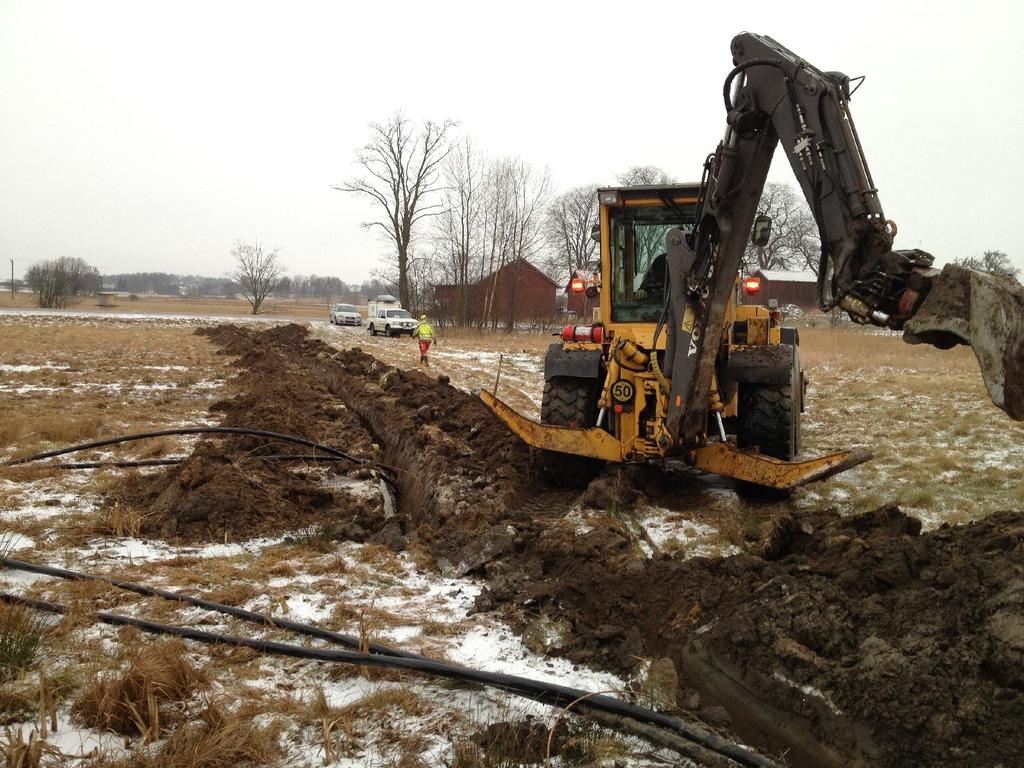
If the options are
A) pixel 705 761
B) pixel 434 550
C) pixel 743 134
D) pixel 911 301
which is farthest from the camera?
pixel 434 550

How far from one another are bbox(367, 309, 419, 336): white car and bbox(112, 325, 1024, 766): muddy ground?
91.0 ft

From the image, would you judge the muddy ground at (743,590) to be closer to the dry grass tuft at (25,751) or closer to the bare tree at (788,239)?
the dry grass tuft at (25,751)

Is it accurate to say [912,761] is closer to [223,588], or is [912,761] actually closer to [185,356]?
[223,588]

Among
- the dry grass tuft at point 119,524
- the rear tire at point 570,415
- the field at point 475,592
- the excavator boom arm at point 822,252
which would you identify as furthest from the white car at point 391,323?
the excavator boom arm at point 822,252

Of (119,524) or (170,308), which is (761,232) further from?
(170,308)

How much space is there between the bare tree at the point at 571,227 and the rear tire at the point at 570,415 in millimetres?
43951

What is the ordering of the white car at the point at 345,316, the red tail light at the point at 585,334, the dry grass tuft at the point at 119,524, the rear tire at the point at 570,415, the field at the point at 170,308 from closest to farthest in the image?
the dry grass tuft at the point at 119,524, the rear tire at the point at 570,415, the red tail light at the point at 585,334, the white car at the point at 345,316, the field at the point at 170,308

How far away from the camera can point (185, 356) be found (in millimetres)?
21109

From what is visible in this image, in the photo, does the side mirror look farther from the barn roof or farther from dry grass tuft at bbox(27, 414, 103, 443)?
the barn roof

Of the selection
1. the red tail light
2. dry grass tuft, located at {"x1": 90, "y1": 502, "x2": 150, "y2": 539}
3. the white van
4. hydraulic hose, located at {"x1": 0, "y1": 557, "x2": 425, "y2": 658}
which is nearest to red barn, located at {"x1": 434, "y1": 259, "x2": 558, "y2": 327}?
the white van

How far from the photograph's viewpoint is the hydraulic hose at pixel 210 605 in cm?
358

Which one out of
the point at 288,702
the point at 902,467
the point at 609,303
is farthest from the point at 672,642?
the point at 902,467

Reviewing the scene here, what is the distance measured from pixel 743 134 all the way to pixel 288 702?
4.32m

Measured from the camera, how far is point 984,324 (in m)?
3.03
